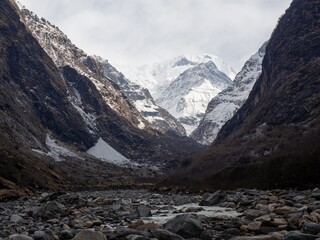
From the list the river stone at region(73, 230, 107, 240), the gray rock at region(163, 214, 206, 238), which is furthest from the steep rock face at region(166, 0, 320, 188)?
the river stone at region(73, 230, 107, 240)

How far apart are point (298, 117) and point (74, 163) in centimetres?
12995

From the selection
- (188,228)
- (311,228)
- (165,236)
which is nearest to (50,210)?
(188,228)

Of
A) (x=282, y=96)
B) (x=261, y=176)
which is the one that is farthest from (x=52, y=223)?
(x=282, y=96)

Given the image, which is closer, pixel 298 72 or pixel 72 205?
pixel 72 205

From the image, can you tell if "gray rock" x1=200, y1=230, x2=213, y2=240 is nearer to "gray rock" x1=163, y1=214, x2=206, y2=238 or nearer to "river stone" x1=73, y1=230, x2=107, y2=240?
"gray rock" x1=163, y1=214, x2=206, y2=238

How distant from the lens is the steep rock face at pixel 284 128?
145ft

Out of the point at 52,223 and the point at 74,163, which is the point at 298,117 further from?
the point at 74,163

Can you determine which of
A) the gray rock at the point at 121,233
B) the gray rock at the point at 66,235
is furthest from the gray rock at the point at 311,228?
the gray rock at the point at 66,235

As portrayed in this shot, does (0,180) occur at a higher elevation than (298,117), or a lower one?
lower

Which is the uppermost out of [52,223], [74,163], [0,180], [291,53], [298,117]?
[291,53]

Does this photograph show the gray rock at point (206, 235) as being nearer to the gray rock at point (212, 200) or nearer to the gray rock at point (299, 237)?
the gray rock at point (299, 237)

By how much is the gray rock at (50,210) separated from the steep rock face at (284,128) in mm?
25953

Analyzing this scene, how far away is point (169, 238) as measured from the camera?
50.0ft

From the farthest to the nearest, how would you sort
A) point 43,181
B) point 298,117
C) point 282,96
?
point 282,96
point 298,117
point 43,181
